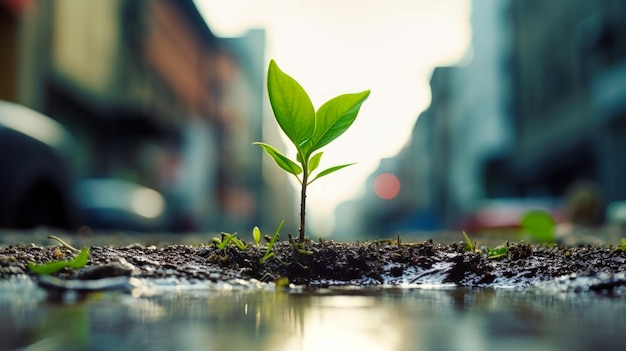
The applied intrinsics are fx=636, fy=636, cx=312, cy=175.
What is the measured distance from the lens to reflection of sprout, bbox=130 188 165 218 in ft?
32.2

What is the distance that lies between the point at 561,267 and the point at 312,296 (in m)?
0.77

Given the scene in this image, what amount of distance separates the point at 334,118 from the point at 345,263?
420mm

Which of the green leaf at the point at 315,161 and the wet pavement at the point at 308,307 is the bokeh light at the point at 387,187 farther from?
the wet pavement at the point at 308,307

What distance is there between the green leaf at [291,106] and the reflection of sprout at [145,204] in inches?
318

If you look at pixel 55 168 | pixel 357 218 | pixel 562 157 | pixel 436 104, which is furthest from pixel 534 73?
pixel 357 218

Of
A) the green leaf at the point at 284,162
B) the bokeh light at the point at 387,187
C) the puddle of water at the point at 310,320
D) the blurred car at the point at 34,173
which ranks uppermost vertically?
the bokeh light at the point at 387,187

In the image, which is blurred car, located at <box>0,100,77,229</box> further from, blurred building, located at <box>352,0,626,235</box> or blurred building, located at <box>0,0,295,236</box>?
blurred building, located at <box>352,0,626,235</box>

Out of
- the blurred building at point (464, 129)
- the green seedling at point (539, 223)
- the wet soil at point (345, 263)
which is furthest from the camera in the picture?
Answer: the blurred building at point (464, 129)

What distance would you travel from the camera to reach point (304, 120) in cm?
182

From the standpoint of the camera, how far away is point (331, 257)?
72.6 inches

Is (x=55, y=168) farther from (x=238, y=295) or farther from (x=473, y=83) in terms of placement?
(x=473, y=83)

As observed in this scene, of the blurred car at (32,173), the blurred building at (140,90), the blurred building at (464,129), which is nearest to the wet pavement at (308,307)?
the blurred car at (32,173)

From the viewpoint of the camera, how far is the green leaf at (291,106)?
68.5 inches

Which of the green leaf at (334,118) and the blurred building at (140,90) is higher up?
Result: the blurred building at (140,90)
